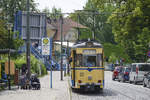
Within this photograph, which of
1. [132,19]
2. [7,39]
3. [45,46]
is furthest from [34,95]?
[7,39]

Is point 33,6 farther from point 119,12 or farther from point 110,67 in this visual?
point 119,12

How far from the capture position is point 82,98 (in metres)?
18.8

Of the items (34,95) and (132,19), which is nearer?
(34,95)

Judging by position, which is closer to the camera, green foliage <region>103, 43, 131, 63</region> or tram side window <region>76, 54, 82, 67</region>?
tram side window <region>76, 54, 82, 67</region>

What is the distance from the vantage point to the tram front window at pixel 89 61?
21.1m

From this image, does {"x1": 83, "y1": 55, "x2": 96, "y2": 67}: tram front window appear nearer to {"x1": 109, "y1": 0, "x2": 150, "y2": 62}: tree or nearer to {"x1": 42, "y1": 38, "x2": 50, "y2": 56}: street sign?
{"x1": 42, "y1": 38, "x2": 50, "y2": 56}: street sign

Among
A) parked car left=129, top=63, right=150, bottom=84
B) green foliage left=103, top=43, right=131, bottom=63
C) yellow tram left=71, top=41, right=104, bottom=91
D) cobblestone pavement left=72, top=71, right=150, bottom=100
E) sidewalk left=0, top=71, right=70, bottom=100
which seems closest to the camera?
sidewalk left=0, top=71, right=70, bottom=100

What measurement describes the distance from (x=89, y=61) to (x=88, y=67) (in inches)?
15.3

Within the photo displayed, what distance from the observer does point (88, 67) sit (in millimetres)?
21000

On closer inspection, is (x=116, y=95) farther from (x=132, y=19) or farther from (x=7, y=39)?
(x=7, y=39)

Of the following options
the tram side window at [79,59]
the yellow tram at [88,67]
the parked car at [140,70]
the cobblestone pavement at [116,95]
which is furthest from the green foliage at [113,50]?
the tram side window at [79,59]

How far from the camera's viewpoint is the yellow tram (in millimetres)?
20969

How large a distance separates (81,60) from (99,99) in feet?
12.4

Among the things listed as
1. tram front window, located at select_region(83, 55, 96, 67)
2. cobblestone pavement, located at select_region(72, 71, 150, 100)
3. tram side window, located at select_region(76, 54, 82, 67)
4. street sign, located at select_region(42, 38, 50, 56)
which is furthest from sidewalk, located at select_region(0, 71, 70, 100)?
street sign, located at select_region(42, 38, 50, 56)
